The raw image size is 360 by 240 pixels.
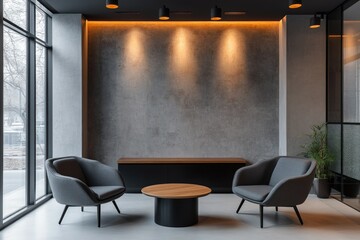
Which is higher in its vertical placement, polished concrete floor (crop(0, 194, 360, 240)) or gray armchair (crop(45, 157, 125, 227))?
gray armchair (crop(45, 157, 125, 227))

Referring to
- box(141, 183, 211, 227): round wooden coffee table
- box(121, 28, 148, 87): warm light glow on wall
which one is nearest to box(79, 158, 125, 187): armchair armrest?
box(141, 183, 211, 227): round wooden coffee table

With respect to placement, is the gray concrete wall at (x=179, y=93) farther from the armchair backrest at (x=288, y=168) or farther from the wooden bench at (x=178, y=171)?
the armchair backrest at (x=288, y=168)

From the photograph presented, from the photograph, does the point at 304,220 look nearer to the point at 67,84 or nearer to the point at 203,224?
the point at 203,224

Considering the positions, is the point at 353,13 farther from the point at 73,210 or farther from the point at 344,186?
the point at 73,210

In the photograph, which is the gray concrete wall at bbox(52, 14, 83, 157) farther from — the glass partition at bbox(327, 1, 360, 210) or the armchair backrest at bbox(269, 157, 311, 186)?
the glass partition at bbox(327, 1, 360, 210)

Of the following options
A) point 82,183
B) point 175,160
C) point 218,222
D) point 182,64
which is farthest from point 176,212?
point 182,64

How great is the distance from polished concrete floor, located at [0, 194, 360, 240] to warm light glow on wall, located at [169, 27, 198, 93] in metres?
2.46

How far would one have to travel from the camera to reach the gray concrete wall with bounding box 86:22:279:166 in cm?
727

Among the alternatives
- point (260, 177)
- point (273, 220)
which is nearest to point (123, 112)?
point (260, 177)

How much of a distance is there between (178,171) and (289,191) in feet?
8.26

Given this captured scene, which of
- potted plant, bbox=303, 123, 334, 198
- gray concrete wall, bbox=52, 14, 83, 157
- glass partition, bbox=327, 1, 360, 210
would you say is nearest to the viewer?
glass partition, bbox=327, 1, 360, 210

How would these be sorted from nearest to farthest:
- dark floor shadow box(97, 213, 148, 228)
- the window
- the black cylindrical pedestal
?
the black cylindrical pedestal, dark floor shadow box(97, 213, 148, 228), the window

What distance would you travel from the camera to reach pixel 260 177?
18.7 feet

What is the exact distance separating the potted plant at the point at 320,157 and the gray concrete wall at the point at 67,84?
170 inches
